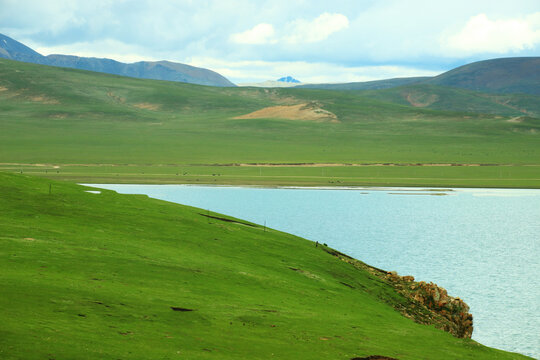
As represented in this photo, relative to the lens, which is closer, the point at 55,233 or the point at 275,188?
the point at 55,233

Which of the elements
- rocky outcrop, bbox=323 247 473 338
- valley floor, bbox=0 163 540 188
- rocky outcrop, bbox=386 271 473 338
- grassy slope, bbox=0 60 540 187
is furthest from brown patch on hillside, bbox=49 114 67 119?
rocky outcrop, bbox=386 271 473 338

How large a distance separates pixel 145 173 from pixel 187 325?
292 feet

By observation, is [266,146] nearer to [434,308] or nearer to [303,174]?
[303,174]

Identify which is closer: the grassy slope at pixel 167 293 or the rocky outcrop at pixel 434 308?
the grassy slope at pixel 167 293

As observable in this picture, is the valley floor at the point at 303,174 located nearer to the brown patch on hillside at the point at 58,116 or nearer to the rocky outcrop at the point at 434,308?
the rocky outcrop at the point at 434,308

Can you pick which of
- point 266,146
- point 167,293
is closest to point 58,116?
point 266,146

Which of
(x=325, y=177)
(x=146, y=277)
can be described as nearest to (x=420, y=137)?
(x=325, y=177)

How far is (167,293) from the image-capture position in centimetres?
1762

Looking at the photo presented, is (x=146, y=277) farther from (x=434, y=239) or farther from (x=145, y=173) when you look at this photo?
(x=145, y=173)

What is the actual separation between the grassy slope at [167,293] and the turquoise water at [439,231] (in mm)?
6137

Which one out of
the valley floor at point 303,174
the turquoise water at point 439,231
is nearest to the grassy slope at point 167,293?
the turquoise water at point 439,231

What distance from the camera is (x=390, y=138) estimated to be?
541ft

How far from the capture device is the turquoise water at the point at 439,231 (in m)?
29.8

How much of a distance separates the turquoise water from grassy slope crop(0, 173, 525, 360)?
6.14 m
